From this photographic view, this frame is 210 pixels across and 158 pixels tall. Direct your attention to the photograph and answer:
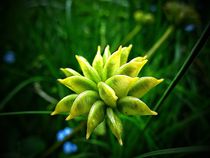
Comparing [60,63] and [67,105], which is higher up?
[60,63]

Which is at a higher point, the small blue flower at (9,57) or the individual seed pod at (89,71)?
the small blue flower at (9,57)

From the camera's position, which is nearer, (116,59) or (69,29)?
(116,59)

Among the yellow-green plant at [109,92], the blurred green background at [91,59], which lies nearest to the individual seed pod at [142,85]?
the yellow-green plant at [109,92]

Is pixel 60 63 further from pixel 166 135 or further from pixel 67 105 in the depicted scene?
pixel 67 105

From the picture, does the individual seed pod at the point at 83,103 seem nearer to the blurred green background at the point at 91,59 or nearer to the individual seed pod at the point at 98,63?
the individual seed pod at the point at 98,63

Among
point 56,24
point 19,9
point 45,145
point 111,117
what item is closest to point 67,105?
point 111,117

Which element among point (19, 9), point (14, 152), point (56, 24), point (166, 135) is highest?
point (19, 9)

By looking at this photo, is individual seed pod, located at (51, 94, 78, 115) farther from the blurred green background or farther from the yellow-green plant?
the blurred green background
